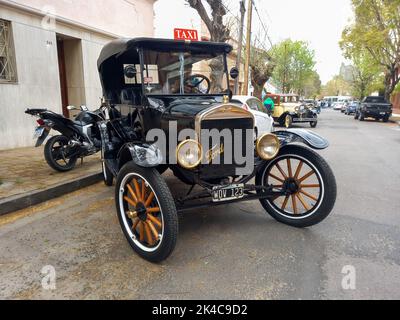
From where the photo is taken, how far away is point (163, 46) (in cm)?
413

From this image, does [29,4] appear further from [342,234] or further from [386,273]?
[386,273]

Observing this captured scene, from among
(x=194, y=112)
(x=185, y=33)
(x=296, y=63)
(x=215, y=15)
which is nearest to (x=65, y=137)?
(x=185, y=33)

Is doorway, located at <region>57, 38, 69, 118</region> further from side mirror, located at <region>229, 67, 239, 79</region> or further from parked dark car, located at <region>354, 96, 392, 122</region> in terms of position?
parked dark car, located at <region>354, 96, 392, 122</region>

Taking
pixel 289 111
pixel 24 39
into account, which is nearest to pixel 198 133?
pixel 24 39

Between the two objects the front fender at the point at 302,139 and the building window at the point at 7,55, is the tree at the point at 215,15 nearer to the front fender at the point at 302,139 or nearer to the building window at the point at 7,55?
the building window at the point at 7,55

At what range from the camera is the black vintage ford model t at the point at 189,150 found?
126 inches

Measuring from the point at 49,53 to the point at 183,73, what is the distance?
251 inches

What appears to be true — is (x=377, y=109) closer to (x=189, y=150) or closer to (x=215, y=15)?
(x=215, y=15)

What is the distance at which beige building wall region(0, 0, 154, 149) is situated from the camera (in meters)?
8.02

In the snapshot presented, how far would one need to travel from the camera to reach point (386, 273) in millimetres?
2898

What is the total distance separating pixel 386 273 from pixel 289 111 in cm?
1467

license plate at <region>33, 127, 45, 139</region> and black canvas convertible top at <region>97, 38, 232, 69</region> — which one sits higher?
black canvas convertible top at <region>97, 38, 232, 69</region>

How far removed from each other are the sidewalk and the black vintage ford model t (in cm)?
114

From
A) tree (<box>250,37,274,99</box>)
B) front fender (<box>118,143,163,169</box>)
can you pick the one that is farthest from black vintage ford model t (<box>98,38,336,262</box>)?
tree (<box>250,37,274,99</box>)
